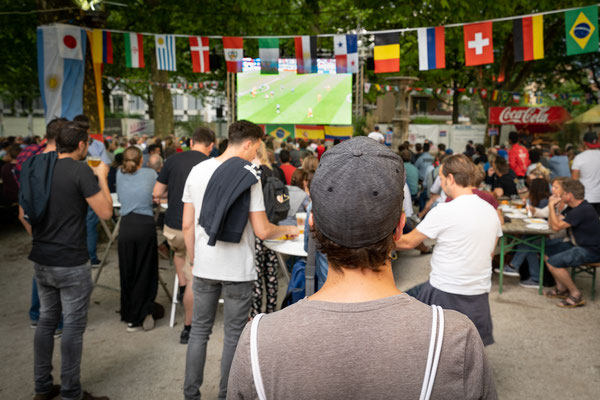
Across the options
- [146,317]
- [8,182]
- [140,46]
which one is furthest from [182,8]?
[146,317]

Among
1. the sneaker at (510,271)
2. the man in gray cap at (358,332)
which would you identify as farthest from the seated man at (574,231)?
the man in gray cap at (358,332)

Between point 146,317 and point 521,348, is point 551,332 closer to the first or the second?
point 521,348

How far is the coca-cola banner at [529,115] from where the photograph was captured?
20.2m

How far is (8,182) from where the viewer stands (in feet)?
28.4

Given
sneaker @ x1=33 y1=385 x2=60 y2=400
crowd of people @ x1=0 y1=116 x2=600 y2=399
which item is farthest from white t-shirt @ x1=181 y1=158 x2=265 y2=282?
sneaker @ x1=33 y1=385 x2=60 y2=400

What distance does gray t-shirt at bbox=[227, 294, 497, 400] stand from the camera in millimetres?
1003

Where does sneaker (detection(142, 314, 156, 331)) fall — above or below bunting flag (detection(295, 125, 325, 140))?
below

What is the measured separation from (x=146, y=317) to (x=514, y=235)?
4740 mm

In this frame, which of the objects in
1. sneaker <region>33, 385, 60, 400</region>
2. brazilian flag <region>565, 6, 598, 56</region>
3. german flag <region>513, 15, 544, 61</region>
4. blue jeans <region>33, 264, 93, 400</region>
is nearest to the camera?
blue jeans <region>33, 264, 93, 400</region>

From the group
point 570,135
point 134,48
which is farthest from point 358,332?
point 570,135

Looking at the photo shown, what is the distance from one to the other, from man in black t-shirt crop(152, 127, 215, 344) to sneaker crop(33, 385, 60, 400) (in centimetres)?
119

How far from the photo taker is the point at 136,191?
459cm

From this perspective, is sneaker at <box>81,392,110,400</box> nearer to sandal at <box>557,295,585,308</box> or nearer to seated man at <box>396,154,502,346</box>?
seated man at <box>396,154,502,346</box>

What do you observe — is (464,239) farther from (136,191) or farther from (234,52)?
(234,52)
